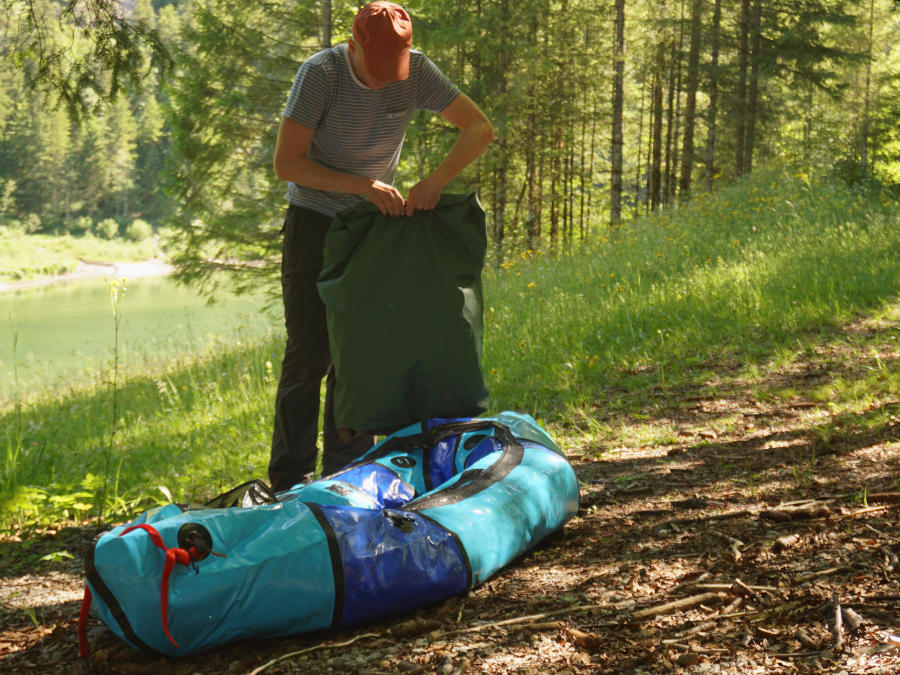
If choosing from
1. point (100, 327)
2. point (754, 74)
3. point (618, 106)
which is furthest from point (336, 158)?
point (100, 327)

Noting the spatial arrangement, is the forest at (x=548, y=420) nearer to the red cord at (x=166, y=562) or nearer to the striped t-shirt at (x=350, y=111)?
the red cord at (x=166, y=562)

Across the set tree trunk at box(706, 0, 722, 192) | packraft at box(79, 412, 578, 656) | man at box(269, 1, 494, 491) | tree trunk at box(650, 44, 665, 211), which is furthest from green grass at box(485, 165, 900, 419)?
tree trunk at box(650, 44, 665, 211)

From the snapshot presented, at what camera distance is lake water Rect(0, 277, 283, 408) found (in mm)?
11922

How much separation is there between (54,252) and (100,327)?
3092 centimetres

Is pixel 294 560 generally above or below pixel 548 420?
above

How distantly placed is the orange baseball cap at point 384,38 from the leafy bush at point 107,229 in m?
65.0

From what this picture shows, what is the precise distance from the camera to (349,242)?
3.14 m

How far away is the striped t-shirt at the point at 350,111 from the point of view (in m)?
3.04

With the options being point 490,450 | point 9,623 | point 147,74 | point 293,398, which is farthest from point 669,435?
point 147,74

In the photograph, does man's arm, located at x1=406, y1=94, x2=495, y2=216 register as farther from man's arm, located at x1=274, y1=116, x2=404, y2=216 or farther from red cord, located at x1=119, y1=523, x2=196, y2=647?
red cord, located at x1=119, y1=523, x2=196, y2=647

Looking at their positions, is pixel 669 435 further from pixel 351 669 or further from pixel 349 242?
pixel 351 669

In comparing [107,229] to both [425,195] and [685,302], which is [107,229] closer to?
[685,302]

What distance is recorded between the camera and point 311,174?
3.08 m

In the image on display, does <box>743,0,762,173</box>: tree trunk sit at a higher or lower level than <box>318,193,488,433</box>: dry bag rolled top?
higher
